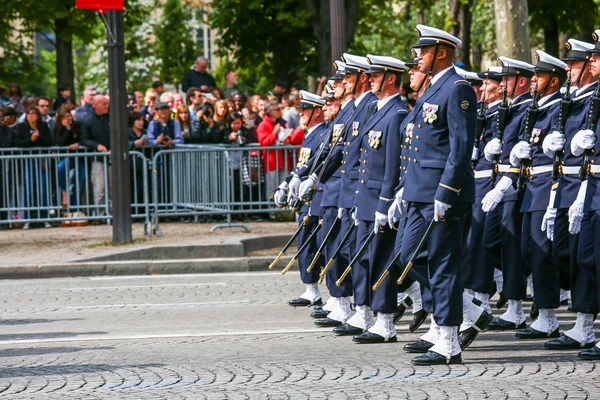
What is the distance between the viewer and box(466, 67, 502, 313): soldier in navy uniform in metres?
10.4

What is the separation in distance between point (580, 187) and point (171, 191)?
890 cm

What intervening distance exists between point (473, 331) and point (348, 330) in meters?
1.30

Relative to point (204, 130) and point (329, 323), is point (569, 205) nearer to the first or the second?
point (329, 323)

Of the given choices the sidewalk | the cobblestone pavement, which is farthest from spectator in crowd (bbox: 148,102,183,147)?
the cobblestone pavement

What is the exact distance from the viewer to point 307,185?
1052cm

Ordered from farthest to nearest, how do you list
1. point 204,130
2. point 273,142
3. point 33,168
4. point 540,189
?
1. point 204,130
2. point 273,142
3. point 33,168
4. point 540,189

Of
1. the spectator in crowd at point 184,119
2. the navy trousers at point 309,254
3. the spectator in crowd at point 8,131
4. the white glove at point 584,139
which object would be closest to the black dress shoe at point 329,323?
the navy trousers at point 309,254

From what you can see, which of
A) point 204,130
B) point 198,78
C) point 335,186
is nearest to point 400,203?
point 335,186

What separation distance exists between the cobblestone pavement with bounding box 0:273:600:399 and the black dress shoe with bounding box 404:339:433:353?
0.07 meters

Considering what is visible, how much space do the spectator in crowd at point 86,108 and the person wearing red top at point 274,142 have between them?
252cm

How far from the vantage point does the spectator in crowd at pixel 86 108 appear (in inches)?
709

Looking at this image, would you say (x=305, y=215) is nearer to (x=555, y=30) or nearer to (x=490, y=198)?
(x=490, y=198)

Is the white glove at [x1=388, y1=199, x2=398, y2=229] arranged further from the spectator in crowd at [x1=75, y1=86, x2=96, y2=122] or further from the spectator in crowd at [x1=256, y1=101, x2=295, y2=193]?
the spectator in crowd at [x1=75, y1=86, x2=96, y2=122]

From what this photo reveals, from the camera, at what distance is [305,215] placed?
1126 centimetres
